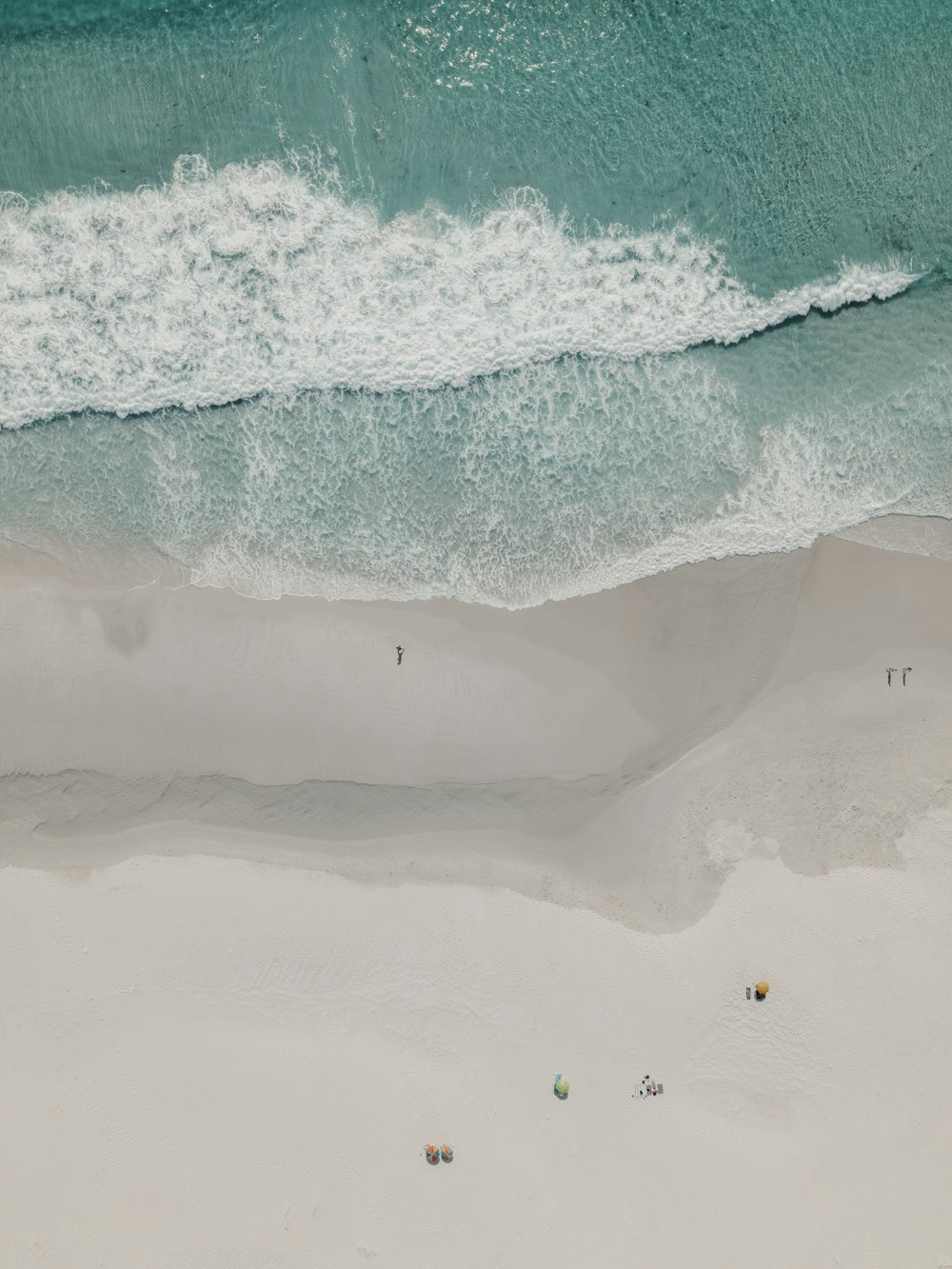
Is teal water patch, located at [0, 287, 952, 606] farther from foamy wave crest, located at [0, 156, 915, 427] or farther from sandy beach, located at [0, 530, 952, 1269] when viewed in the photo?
sandy beach, located at [0, 530, 952, 1269]

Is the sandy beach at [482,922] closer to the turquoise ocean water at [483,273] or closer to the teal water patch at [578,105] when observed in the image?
the turquoise ocean water at [483,273]

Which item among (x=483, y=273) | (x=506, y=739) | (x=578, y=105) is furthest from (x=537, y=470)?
(x=578, y=105)

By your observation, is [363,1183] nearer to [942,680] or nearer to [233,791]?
[233,791]

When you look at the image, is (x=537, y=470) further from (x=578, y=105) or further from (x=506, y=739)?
(x=578, y=105)

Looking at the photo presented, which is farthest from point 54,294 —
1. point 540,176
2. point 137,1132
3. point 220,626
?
point 137,1132

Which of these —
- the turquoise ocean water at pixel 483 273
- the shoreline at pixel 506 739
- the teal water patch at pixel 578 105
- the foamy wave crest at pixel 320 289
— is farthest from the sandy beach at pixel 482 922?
the teal water patch at pixel 578 105

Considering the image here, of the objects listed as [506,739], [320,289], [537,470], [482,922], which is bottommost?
[482,922]
